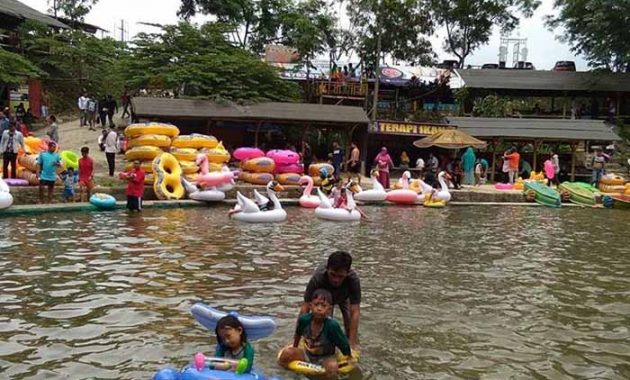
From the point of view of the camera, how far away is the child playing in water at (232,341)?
5172mm

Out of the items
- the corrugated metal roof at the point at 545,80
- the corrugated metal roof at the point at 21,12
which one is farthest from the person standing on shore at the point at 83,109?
the corrugated metal roof at the point at 545,80

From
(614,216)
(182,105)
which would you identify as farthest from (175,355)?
(182,105)

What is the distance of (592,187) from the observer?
25.0 m

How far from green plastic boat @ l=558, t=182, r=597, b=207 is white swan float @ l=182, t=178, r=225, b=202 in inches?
529

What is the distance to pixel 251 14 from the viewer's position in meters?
40.1

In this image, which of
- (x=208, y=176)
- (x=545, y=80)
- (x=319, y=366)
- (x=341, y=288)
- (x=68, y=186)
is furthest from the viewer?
(x=545, y=80)

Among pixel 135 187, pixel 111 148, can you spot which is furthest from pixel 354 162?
pixel 135 187

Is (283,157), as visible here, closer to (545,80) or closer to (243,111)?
(243,111)

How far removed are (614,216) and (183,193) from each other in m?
13.5

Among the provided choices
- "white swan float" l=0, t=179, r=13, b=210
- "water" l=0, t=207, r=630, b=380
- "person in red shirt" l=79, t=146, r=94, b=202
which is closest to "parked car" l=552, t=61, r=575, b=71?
"water" l=0, t=207, r=630, b=380

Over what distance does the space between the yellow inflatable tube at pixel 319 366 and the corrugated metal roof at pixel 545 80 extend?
104ft

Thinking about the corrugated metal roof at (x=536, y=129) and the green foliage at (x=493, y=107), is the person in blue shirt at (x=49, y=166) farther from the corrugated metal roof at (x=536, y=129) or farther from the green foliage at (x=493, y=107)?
the green foliage at (x=493, y=107)

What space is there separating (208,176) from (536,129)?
17.2 m

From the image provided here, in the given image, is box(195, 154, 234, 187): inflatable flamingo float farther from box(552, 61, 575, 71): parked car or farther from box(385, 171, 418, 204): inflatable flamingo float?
box(552, 61, 575, 71): parked car
